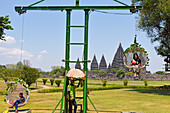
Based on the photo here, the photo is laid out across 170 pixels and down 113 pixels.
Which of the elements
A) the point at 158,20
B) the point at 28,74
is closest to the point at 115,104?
the point at 158,20

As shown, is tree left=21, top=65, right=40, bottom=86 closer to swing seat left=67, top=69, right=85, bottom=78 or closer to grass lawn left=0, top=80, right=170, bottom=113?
grass lawn left=0, top=80, right=170, bottom=113

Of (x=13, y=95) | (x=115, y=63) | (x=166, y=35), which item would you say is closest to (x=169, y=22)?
(x=166, y=35)

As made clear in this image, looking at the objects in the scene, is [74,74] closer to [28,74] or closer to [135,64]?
[135,64]

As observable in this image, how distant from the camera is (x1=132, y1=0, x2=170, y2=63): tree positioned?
28.4 m

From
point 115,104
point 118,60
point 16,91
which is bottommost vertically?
point 115,104

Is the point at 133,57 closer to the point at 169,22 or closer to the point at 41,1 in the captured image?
the point at 41,1

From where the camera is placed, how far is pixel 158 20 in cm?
3012

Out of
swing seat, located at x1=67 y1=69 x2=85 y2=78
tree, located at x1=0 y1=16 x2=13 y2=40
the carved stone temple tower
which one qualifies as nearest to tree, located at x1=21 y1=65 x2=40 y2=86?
tree, located at x1=0 y1=16 x2=13 y2=40

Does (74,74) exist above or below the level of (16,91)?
above

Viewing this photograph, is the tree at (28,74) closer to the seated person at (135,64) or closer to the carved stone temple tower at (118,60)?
the seated person at (135,64)

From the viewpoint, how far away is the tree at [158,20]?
2838 centimetres

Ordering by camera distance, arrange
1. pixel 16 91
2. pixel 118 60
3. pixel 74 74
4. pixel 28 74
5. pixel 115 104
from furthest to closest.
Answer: pixel 118 60 → pixel 28 74 → pixel 115 104 → pixel 16 91 → pixel 74 74

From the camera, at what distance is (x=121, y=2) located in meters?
11.4

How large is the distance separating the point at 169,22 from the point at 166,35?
88.8 inches
